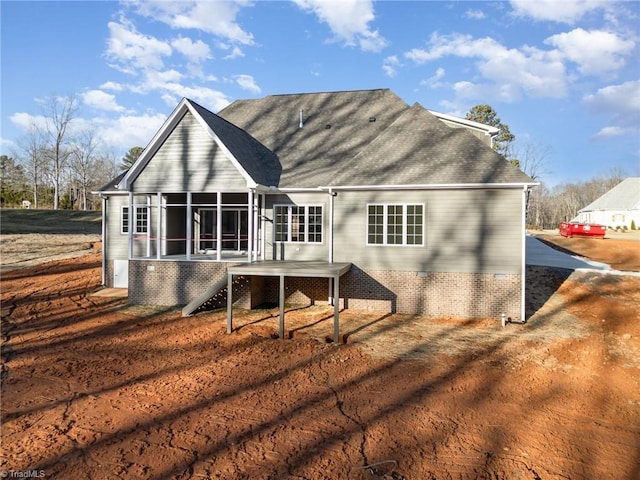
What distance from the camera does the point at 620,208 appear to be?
168 ft

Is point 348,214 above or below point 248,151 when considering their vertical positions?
below

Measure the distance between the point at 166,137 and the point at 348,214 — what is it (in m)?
6.71

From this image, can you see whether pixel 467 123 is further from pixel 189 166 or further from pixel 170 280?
pixel 170 280

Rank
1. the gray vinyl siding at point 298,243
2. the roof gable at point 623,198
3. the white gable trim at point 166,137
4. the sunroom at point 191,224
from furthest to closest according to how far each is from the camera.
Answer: the roof gable at point 623,198, the sunroom at point 191,224, the gray vinyl siding at point 298,243, the white gable trim at point 166,137

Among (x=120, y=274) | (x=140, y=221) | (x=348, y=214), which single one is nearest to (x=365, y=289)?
(x=348, y=214)

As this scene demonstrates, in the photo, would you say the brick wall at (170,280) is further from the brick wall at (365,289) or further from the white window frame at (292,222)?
the white window frame at (292,222)

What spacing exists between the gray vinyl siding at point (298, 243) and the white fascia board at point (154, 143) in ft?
13.2

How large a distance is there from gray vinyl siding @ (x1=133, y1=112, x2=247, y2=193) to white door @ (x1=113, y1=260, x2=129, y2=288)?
4005 millimetres

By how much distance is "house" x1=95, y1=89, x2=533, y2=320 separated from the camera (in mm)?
11414

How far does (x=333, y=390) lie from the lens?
6.65 meters

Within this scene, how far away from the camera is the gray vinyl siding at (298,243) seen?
1298 centimetres

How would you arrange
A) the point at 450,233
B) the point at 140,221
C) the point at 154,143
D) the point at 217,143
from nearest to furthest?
the point at 450,233 → the point at 217,143 → the point at 154,143 → the point at 140,221

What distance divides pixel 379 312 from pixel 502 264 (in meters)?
3.96

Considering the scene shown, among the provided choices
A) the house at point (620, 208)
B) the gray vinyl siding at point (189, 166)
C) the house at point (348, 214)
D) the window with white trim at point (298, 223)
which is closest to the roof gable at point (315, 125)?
the house at point (348, 214)
